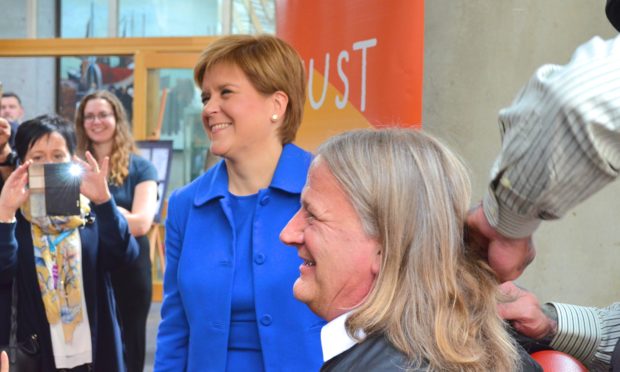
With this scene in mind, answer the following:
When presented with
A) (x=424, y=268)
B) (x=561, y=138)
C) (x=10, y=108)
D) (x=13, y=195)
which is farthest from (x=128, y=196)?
(x=561, y=138)

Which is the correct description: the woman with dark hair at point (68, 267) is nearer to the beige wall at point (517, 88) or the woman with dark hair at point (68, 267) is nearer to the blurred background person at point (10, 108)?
the beige wall at point (517, 88)

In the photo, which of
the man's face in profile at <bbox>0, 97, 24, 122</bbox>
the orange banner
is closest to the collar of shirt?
the orange banner

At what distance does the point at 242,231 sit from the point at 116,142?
2.66 m

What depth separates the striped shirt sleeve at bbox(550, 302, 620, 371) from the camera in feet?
6.67

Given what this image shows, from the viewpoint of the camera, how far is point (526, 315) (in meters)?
1.95

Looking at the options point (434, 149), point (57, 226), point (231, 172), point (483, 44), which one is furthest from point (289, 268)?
point (57, 226)

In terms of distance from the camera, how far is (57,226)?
12.9ft

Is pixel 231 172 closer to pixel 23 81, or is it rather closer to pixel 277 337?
pixel 277 337

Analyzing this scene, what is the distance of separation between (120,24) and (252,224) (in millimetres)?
9172

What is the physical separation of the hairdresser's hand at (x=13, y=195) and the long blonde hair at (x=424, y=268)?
8.11ft

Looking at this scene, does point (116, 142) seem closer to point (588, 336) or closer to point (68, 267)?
point (68, 267)

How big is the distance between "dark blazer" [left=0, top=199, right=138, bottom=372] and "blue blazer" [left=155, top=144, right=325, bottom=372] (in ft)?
3.01

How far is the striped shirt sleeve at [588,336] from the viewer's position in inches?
80.0

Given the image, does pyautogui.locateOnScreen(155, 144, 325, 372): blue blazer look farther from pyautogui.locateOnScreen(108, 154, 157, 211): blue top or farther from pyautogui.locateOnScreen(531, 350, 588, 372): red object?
pyautogui.locateOnScreen(108, 154, 157, 211): blue top
